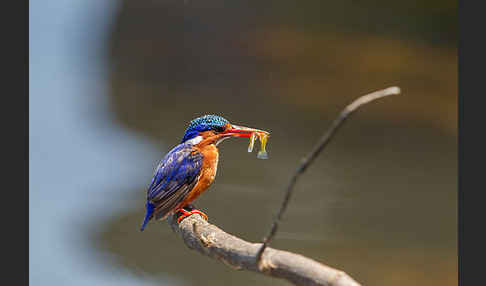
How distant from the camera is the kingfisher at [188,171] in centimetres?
180

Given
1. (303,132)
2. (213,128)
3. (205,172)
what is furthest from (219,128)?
(303,132)

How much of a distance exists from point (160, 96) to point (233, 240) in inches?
129

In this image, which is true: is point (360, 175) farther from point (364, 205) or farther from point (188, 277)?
point (188, 277)

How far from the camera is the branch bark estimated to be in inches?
46.1

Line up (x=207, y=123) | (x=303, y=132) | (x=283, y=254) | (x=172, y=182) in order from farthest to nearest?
(x=303, y=132), (x=207, y=123), (x=172, y=182), (x=283, y=254)

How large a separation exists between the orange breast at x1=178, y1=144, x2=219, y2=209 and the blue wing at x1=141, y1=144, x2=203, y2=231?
0.8 inches

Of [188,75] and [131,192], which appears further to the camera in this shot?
[188,75]

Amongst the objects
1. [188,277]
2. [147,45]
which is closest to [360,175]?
[188,277]

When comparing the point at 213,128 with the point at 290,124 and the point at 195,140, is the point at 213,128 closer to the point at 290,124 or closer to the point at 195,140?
the point at 195,140

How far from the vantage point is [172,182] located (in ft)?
5.96

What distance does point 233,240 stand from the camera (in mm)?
1413

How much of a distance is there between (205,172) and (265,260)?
2.12ft

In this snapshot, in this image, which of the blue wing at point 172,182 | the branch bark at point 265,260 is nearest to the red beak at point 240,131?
the blue wing at point 172,182

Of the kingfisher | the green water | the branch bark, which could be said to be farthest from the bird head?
the green water
